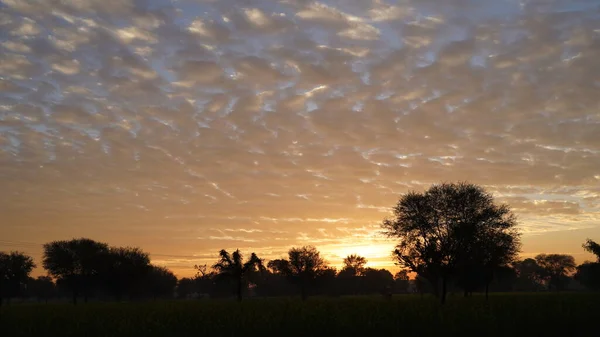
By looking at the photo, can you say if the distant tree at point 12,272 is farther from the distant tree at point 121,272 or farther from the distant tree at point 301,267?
the distant tree at point 301,267

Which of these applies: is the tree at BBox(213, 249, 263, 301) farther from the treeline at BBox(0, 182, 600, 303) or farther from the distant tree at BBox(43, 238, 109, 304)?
the distant tree at BBox(43, 238, 109, 304)

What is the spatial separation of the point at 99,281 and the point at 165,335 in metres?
120

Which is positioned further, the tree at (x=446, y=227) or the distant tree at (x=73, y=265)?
the distant tree at (x=73, y=265)

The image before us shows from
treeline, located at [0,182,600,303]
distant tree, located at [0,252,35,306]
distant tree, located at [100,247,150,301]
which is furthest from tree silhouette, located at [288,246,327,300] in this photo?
distant tree, located at [0,252,35,306]

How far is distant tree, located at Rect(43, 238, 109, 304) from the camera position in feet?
431

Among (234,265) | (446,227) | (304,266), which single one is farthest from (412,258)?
(304,266)

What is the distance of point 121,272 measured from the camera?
427 ft

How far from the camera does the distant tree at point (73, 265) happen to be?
131 meters

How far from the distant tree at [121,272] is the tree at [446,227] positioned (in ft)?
265

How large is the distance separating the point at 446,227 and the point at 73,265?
102 metres

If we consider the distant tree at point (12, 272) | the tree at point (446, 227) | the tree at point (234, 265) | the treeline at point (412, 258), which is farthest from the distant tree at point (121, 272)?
the tree at point (446, 227)

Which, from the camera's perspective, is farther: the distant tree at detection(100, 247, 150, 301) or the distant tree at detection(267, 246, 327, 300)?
the distant tree at detection(267, 246, 327, 300)

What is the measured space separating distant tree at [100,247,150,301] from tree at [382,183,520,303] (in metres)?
80.8

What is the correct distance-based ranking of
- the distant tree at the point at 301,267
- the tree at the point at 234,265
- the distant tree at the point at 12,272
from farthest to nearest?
the distant tree at the point at 301,267
the distant tree at the point at 12,272
the tree at the point at 234,265
